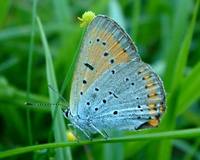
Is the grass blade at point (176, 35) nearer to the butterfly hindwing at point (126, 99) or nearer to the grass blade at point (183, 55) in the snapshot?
the grass blade at point (183, 55)

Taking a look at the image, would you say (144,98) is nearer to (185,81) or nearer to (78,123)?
(78,123)

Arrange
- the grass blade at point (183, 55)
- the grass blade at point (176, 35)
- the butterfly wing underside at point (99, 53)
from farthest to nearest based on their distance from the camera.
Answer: the grass blade at point (176, 35) < the grass blade at point (183, 55) < the butterfly wing underside at point (99, 53)

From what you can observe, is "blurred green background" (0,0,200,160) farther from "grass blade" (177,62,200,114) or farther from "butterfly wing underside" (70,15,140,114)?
"butterfly wing underside" (70,15,140,114)

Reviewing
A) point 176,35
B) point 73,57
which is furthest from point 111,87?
point 176,35

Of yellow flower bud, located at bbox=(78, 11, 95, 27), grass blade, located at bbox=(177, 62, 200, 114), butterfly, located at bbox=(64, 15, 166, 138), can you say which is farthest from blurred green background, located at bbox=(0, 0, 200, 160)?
yellow flower bud, located at bbox=(78, 11, 95, 27)

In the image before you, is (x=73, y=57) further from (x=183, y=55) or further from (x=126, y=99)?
(x=126, y=99)

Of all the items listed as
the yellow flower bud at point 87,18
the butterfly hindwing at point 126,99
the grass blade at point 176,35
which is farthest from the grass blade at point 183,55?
the yellow flower bud at point 87,18

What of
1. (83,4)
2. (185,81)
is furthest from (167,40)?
(185,81)
